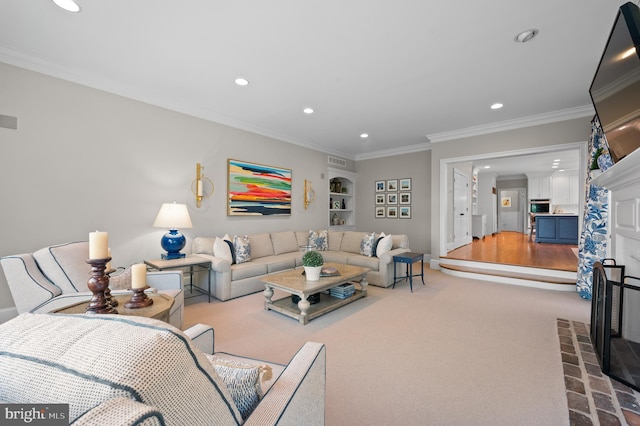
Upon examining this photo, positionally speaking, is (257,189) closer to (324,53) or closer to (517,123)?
(324,53)

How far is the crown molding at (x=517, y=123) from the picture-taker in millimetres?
4180

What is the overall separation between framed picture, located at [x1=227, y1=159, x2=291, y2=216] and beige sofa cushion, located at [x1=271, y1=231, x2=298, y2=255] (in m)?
0.48

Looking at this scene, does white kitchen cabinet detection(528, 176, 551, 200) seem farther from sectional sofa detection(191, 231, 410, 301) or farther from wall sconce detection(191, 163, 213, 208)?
A: wall sconce detection(191, 163, 213, 208)

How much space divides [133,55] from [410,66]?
295cm

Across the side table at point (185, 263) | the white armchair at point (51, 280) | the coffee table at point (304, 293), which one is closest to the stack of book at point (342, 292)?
the coffee table at point (304, 293)

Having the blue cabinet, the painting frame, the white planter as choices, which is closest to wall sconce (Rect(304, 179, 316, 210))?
the painting frame

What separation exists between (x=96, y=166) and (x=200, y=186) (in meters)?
1.28

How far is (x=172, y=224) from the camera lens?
3.52 meters

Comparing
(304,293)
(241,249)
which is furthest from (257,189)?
(304,293)

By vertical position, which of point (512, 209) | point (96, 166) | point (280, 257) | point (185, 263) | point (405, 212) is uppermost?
point (96, 166)

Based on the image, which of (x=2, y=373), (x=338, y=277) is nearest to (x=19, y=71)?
(x=2, y=373)

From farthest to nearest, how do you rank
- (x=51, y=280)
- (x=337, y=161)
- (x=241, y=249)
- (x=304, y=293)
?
(x=337, y=161) < (x=241, y=249) < (x=304, y=293) < (x=51, y=280)

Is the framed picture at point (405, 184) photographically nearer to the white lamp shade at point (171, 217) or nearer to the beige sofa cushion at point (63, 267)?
the white lamp shade at point (171, 217)

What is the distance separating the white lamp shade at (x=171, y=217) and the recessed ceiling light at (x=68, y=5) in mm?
2078
